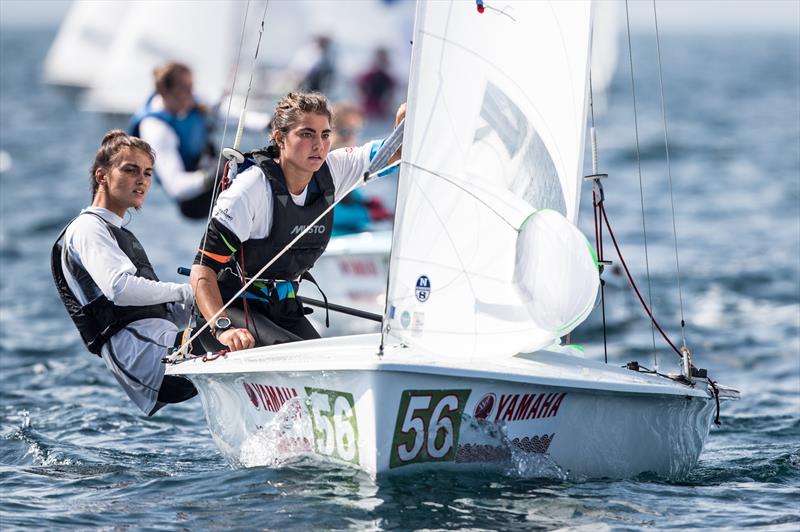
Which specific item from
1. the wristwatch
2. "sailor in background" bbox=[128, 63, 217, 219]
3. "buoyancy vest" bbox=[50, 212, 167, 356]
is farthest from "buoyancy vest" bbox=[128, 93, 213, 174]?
the wristwatch

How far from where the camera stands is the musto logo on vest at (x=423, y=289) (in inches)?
184

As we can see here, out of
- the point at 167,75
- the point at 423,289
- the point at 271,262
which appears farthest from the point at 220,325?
the point at 167,75

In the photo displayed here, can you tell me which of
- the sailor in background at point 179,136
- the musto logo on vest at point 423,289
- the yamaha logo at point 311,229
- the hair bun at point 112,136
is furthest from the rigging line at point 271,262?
the sailor in background at point 179,136

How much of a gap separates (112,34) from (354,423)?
56.6ft

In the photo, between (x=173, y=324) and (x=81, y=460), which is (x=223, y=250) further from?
(x=81, y=460)

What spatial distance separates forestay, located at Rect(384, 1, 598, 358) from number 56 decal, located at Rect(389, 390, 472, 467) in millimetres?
203

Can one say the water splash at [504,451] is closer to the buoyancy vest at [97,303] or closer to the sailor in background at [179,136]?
the buoyancy vest at [97,303]

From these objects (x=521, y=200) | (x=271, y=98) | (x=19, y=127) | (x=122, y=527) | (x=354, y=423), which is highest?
(x=19, y=127)

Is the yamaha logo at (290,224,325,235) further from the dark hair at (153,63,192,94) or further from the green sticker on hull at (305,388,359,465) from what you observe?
the dark hair at (153,63,192,94)

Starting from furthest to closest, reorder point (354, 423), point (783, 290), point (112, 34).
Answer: point (112, 34), point (783, 290), point (354, 423)

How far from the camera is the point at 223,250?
203 inches

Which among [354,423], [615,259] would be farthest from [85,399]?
[615,259]

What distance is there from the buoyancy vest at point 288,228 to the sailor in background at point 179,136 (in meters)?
4.34

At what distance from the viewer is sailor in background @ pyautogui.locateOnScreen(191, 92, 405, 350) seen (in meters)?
5.16
